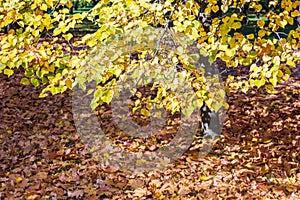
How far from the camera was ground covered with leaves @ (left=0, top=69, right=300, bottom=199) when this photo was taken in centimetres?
416

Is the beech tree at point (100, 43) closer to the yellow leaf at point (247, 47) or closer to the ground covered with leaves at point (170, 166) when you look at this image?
the yellow leaf at point (247, 47)

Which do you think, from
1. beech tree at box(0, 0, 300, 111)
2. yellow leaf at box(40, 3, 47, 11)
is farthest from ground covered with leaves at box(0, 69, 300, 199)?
yellow leaf at box(40, 3, 47, 11)

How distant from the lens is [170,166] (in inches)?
189

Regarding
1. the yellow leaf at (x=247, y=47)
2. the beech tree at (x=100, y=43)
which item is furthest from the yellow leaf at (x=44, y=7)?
the yellow leaf at (x=247, y=47)

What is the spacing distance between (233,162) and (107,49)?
3099 mm

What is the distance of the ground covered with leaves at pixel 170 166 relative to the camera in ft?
13.6

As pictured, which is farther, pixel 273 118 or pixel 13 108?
pixel 13 108

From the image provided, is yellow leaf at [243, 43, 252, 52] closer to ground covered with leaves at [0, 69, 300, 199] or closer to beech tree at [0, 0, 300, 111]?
beech tree at [0, 0, 300, 111]

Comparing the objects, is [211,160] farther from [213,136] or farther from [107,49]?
[107,49]

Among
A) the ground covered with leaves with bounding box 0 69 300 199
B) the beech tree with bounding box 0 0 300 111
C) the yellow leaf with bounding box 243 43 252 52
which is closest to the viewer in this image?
the beech tree with bounding box 0 0 300 111

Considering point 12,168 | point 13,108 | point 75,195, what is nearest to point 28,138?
point 12,168

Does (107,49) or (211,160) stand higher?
(107,49)

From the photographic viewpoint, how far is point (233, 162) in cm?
479

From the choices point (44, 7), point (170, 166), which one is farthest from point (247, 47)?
point (170, 166)
